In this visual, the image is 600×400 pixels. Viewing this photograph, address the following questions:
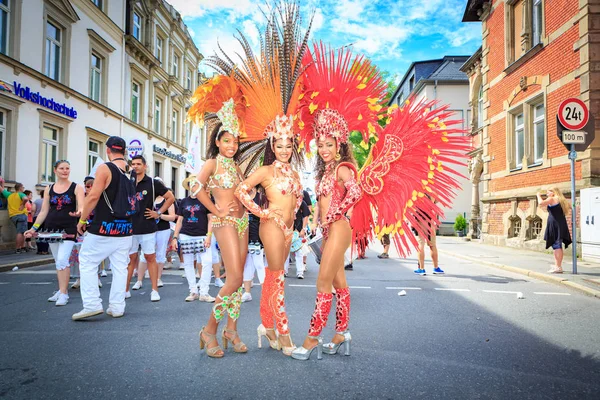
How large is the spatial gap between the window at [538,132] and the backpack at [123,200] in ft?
44.1

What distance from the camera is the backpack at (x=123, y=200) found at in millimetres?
4969

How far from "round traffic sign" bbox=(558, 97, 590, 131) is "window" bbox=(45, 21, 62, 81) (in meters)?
16.1

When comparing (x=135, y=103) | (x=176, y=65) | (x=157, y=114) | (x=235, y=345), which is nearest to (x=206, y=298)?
(x=235, y=345)

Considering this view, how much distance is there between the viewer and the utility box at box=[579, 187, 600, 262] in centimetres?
954

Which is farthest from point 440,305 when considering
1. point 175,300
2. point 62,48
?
point 62,48

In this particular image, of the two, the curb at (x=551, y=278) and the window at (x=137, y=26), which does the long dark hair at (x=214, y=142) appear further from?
the window at (x=137, y=26)

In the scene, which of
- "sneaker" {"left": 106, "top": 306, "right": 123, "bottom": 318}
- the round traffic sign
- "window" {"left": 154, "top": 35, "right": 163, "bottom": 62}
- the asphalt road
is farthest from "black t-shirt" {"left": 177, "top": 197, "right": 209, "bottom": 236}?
"window" {"left": 154, "top": 35, "right": 163, "bottom": 62}

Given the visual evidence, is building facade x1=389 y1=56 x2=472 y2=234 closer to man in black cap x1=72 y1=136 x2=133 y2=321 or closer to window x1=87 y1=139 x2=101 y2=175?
window x1=87 y1=139 x2=101 y2=175

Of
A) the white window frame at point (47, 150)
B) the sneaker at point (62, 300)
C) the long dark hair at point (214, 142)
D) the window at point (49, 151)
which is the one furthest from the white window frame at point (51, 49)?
the long dark hair at point (214, 142)

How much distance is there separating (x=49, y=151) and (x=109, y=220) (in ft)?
41.1

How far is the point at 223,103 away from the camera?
3.94 metres

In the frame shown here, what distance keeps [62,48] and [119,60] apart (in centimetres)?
432

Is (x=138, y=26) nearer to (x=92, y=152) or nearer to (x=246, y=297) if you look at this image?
(x=92, y=152)

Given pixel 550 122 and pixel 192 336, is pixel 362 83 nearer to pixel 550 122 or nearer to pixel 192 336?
pixel 192 336
